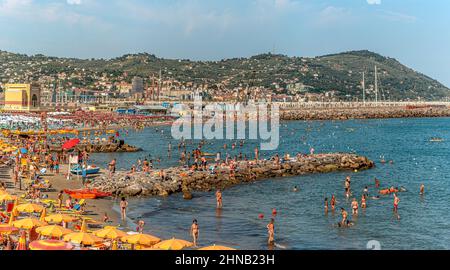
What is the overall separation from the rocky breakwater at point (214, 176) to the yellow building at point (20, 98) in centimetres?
9639

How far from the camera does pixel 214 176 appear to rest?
38.4m

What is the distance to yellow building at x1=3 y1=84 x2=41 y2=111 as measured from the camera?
413 feet

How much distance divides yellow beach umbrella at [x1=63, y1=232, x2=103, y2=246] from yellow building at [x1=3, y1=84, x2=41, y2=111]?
117m

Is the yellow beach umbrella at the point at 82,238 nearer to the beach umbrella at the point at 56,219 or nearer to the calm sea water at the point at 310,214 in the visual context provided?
the beach umbrella at the point at 56,219

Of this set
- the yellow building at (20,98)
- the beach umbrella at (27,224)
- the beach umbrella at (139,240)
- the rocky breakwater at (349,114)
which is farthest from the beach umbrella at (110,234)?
the rocky breakwater at (349,114)

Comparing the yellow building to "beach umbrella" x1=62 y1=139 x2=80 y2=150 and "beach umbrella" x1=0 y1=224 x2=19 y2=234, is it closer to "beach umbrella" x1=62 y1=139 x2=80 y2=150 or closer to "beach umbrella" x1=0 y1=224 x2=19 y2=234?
"beach umbrella" x1=62 y1=139 x2=80 y2=150

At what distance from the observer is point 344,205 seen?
103 ft

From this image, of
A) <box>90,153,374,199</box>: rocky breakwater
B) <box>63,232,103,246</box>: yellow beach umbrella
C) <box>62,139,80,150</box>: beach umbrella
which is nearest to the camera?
<box>63,232,103,246</box>: yellow beach umbrella

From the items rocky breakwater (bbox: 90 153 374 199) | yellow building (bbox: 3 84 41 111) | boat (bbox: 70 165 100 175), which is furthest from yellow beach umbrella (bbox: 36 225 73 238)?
yellow building (bbox: 3 84 41 111)

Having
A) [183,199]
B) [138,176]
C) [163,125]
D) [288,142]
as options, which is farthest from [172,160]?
[163,125]

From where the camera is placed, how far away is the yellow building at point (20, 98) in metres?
126

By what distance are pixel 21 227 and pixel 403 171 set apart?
3986 centimetres
